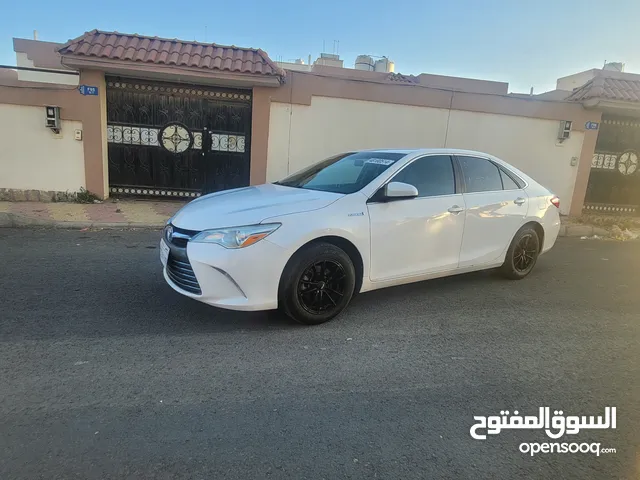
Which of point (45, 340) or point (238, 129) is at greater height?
point (238, 129)

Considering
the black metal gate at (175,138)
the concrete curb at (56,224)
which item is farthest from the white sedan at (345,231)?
the black metal gate at (175,138)

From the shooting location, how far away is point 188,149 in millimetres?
10039

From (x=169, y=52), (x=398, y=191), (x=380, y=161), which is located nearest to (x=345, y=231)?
(x=398, y=191)

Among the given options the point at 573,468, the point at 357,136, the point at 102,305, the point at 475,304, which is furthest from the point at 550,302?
the point at 357,136

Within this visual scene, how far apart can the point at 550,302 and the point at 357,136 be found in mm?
6420

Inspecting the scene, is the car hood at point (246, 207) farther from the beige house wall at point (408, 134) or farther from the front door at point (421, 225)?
the beige house wall at point (408, 134)

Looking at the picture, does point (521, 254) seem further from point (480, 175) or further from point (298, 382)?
point (298, 382)

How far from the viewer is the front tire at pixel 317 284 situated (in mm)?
3684

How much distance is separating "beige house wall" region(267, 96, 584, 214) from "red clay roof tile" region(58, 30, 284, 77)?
3.48 feet

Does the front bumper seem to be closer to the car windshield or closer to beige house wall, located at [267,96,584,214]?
the car windshield

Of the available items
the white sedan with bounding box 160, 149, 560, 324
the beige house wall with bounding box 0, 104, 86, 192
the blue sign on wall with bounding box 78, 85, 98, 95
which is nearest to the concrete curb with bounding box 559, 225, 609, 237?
the white sedan with bounding box 160, 149, 560, 324

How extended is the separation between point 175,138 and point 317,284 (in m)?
7.43

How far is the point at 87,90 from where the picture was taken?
30.1ft

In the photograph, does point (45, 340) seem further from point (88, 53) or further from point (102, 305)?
point (88, 53)
